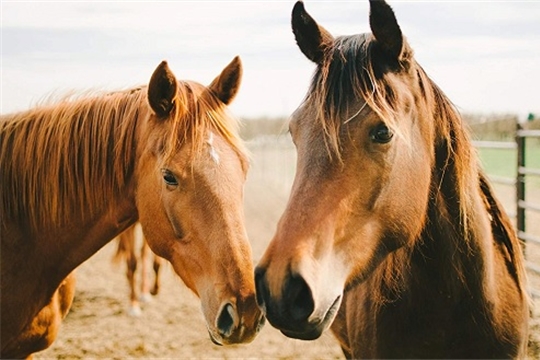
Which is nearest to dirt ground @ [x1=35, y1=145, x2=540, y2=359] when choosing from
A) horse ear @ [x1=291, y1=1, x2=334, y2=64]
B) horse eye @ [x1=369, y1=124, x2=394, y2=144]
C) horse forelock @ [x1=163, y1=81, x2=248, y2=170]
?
horse forelock @ [x1=163, y1=81, x2=248, y2=170]

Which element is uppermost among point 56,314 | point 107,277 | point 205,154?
point 205,154

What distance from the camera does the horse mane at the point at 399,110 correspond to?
2.02 m

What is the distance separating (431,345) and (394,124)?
43.4 inches

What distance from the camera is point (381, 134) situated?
1980 mm

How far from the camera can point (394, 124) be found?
2.00 m

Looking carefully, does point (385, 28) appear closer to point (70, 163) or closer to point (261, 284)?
point (261, 284)

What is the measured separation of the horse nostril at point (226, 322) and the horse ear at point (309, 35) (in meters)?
1.22

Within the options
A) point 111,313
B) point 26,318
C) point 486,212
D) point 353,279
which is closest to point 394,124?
point 353,279

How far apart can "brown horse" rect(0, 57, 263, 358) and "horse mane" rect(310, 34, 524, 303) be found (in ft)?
2.67

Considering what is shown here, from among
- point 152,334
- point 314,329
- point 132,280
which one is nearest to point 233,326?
point 314,329

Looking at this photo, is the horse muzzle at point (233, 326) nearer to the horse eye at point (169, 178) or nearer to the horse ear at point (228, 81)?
the horse eye at point (169, 178)

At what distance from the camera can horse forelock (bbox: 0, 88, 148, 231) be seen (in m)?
3.06

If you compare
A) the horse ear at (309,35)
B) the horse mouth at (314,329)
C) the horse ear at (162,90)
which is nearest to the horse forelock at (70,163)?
the horse ear at (162,90)

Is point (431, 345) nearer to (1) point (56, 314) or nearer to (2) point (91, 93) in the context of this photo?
(1) point (56, 314)
